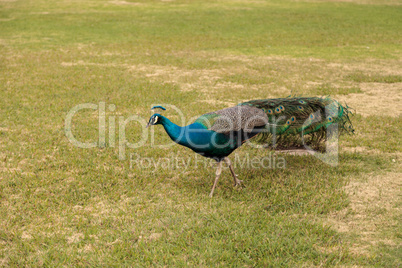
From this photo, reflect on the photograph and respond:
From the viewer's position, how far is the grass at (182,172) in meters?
3.81

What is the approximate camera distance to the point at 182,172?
5.41 m

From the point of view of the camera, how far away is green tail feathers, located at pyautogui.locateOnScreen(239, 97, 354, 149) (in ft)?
16.6

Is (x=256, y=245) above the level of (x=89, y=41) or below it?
below

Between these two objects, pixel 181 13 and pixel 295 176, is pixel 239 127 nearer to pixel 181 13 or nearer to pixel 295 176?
pixel 295 176

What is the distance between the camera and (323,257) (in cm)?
362

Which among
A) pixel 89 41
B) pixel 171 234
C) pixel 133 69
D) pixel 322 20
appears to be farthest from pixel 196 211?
pixel 322 20

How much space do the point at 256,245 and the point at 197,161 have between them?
2.14 meters

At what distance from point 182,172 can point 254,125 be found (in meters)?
1.25
